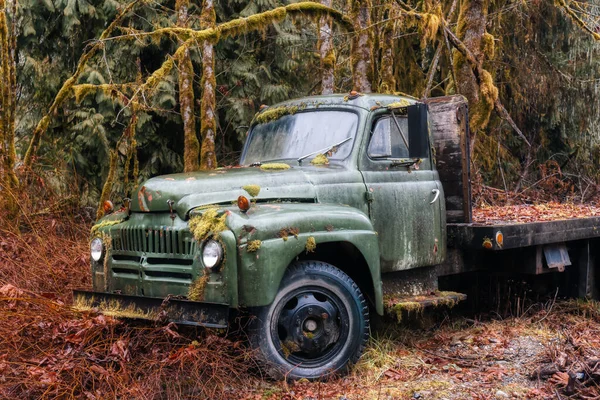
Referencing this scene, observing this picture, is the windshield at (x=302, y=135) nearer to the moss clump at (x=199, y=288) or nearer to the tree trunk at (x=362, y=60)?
the moss clump at (x=199, y=288)

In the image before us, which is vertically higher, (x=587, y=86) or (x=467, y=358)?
(x=587, y=86)

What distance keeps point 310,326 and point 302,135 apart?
6.43ft

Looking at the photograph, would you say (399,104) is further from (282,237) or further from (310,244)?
(282,237)

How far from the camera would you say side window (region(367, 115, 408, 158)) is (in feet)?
21.4

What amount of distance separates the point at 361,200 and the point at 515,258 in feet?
7.19

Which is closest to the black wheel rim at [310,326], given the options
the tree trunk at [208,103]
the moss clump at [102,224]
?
the moss clump at [102,224]

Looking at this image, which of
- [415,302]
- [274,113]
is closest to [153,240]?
[274,113]

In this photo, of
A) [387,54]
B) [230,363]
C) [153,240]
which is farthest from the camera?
[387,54]

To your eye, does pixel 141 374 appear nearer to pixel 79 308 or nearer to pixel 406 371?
pixel 79 308

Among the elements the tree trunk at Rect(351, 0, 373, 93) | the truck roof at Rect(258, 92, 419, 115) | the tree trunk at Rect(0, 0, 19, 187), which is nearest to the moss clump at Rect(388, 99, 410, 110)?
the truck roof at Rect(258, 92, 419, 115)

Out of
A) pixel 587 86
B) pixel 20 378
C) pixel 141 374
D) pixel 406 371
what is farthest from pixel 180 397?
pixel 587 86

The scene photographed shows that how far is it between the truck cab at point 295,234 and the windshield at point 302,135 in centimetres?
1

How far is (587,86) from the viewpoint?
1580cm

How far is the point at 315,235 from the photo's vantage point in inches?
215
